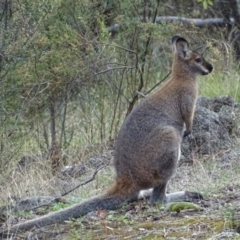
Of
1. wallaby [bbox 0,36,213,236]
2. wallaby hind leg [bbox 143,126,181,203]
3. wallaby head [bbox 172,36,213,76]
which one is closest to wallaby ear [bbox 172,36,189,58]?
wallaby head [bbox 172,36,213,76]

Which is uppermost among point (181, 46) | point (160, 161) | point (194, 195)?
point (181, 46)

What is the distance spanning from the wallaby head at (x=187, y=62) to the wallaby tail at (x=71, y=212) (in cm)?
208

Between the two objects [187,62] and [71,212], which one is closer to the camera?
[71,212]

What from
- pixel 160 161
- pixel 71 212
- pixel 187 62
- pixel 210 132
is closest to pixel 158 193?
pixel 160 161

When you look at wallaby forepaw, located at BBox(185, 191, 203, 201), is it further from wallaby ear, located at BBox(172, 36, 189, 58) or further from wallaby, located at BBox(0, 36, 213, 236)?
wallaby ear, located at BBox(172, 36, 189, 58)

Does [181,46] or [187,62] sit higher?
[181,46]

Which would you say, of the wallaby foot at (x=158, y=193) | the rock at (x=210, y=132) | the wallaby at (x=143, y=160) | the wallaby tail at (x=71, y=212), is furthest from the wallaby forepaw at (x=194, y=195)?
the rock at (x=210, y=132)

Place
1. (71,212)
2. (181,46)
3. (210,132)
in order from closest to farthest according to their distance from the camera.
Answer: (71,212) < (181,46) < (210,132)

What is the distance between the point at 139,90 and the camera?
1173 cm

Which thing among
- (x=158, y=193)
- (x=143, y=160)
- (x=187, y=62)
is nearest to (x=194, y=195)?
(x=158, y=193)

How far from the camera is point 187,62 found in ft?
28.7

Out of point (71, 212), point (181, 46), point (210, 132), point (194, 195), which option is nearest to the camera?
point (71, 212)

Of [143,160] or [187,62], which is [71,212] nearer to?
[143,160]

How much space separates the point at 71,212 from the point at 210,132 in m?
3.84
